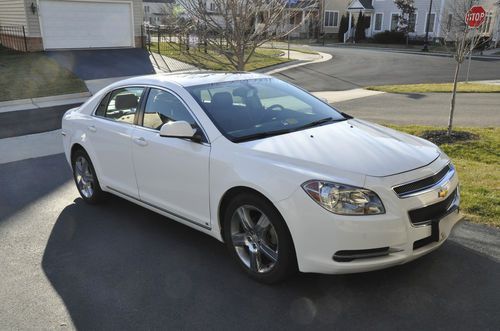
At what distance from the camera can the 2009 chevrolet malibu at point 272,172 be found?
328cm

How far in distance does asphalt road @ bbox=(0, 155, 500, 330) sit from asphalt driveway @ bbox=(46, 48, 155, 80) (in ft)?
49.5

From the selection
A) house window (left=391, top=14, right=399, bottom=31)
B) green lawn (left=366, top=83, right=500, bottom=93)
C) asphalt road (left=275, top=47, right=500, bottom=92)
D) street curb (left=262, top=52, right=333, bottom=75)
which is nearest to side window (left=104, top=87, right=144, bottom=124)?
asphalt road (left=275, top=47, right=500, bottom=92)

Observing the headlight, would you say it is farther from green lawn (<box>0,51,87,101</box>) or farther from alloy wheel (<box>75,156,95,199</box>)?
green lawn (<box>0,51,87,101</box>)

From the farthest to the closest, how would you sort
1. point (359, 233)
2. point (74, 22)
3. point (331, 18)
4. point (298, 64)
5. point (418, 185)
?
point (331, 18)
point (298, 64)
point (74, 22)
point (418, 185)
point (359, 233)

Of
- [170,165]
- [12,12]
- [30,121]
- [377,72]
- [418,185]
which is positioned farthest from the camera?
[377,72]

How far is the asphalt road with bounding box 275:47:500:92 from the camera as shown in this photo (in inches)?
790

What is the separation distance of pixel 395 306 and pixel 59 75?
1724cm

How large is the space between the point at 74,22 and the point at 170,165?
21210 millimetres

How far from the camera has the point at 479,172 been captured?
247 inches

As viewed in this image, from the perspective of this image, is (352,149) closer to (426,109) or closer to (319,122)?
(319,122)

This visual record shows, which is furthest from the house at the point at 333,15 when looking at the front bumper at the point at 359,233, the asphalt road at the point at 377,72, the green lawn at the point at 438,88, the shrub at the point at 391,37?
the front bumper at the point at 359,233

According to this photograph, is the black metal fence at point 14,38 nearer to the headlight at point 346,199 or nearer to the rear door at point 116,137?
the rear door at point 116,137

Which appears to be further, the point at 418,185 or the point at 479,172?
the point at 479,172

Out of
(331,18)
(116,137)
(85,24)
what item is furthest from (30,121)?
(331,18)
